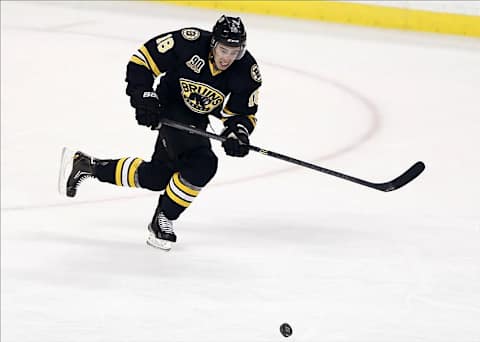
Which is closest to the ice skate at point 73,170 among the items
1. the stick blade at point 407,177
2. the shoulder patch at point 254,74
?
the shoulder patch at point 254,74

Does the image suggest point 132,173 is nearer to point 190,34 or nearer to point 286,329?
point 190,34

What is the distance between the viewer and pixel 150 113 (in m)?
3.54

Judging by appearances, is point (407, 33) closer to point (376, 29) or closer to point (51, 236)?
point (376, 29)

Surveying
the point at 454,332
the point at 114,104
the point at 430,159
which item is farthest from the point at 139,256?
the point at 114,104

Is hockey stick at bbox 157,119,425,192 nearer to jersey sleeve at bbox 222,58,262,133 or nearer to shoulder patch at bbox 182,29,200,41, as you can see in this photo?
jersey sleeve at bbox 222,58,262,133

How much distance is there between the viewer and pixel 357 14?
781cm

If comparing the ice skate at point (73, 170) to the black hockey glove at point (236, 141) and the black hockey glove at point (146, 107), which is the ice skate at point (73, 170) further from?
the black hockey glove at point (236, 141)

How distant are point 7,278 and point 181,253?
0.60 metres

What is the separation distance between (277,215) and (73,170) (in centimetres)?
81

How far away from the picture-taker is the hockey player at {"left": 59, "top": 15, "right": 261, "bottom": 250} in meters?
3.54

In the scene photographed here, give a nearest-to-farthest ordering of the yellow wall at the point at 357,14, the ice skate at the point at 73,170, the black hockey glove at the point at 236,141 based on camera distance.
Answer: the black hockey glove at the point at 236,141 < the ice skate at the point at 73,170 < the yellow wall at the point at 357,14

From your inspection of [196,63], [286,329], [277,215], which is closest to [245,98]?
[196,63]

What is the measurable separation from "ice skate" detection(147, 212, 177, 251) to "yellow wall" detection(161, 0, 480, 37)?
296 centimetres

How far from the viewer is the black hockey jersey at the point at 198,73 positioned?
3.56m
